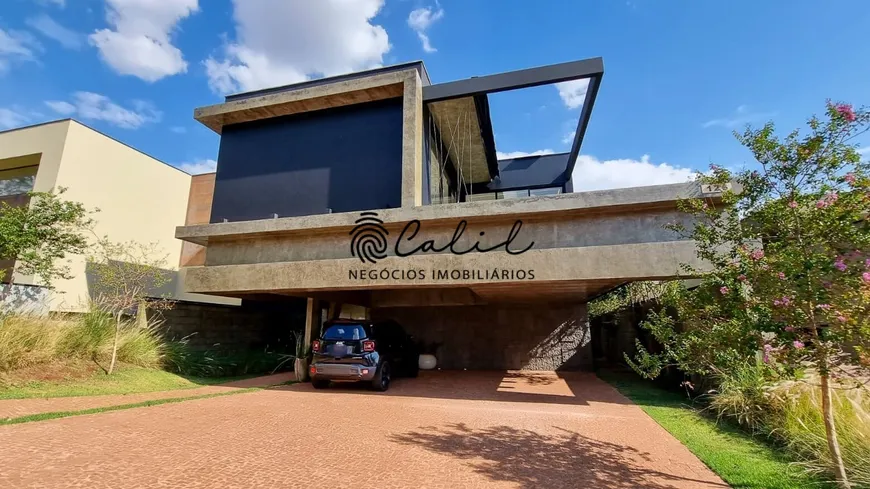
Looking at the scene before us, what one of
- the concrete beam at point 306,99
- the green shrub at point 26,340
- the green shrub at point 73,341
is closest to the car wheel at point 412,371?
the green shrub at point 73,341

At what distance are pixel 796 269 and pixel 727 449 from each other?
291 cm

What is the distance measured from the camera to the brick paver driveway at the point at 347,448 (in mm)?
3625

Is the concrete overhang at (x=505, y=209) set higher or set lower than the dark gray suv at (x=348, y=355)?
higher

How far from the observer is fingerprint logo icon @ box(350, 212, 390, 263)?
9289 millimetres

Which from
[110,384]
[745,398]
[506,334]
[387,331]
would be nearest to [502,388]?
[387,331]

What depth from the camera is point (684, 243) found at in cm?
755

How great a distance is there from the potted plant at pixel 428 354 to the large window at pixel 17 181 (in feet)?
56.1

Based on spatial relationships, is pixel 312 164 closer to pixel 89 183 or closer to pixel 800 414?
pixel 89 183

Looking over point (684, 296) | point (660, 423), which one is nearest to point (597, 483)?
point (684, 296)

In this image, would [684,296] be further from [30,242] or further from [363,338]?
[30,242]

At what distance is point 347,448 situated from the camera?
15.2 feet

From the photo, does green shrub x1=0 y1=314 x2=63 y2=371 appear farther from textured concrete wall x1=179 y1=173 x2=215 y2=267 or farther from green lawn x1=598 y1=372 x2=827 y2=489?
green lawn x1=598 y1=372 x2=827 y2=489

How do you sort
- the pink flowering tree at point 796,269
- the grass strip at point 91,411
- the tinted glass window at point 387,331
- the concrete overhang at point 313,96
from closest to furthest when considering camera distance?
1. the pink flowering tree at point 796,269
2. the grass strip at point 91,411
3. the tinted glass window at point 387,331
4. the concrete overhang at point 313,96

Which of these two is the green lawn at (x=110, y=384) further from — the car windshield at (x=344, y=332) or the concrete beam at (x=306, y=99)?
the concrete beam at (x=306, y=99)
